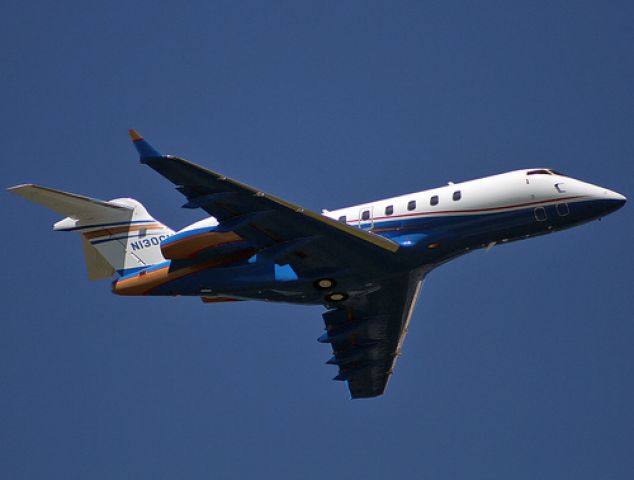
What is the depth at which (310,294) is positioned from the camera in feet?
107

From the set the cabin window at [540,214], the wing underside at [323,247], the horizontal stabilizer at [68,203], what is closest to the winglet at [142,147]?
the wing underside at [323,247]

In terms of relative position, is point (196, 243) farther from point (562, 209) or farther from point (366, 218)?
point (562, 209)

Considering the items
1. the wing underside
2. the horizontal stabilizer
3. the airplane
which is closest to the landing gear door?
the airplane

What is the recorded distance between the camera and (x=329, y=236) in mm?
30266

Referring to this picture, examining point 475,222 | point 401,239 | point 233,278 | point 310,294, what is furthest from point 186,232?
point 475,222

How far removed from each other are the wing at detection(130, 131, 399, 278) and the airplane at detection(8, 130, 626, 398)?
29 millimetres

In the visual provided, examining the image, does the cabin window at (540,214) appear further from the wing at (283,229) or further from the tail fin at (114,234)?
the tail fin at (114,234)

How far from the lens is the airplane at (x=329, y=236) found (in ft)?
98.0

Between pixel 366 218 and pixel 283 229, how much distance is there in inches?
105

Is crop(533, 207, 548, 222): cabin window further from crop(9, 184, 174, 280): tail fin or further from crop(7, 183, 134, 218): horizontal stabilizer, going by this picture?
crop(7, 183, 134, 218): horizontal stabilizer

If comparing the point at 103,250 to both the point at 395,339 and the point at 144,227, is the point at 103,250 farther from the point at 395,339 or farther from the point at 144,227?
the point at 395,339

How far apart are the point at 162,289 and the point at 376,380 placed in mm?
8813

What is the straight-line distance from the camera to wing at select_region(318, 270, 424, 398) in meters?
33.8

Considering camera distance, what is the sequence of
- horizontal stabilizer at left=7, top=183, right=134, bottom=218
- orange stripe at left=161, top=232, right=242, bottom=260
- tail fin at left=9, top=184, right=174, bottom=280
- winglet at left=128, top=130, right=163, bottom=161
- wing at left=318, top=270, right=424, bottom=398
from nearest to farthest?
1. winglet at left=128, top=130, right=163, bottom=161
2. horizontal stabilizer at left=7, top=183, right=134, bottom=218
3. orange stripe at left=161, top=232, right=242, bottom=260
4. wing at left=318, top=270, right=424, bottom=398
5. tail fin at left=9, top=184, right=174, bottom=280
